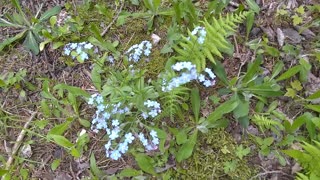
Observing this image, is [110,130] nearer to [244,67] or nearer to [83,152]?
[83,152]

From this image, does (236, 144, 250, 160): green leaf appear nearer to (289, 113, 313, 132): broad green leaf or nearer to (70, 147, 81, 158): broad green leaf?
(289, 113, 313, 132): broad green leaf

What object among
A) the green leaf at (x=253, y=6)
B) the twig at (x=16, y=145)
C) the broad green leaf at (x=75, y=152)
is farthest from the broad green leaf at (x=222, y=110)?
the twig at (x=16, y=145)

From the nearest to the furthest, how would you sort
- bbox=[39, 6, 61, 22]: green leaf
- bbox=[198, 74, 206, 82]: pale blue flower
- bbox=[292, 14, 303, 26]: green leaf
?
bbox=[198, 74, 206, 82]: pale blue flower → bbox=[292, 14, 303, 26]: green leaf → bbox=[39, 6, 61, 22]: green leaf

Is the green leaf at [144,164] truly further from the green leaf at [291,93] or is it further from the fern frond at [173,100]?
the green leaf at [291,93]

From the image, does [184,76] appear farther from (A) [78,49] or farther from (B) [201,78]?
(A) [78,49]

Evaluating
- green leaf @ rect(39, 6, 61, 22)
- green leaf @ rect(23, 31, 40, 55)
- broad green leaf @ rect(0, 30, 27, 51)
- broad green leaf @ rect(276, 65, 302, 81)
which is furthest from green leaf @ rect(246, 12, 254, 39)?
broad green leaf @ rect(0, 30, 27, 51)

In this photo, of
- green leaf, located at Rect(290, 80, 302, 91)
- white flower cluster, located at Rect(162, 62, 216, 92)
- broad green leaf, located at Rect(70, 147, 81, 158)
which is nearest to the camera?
white flower cluster, located at Rect(162, 62, 216, 92)
